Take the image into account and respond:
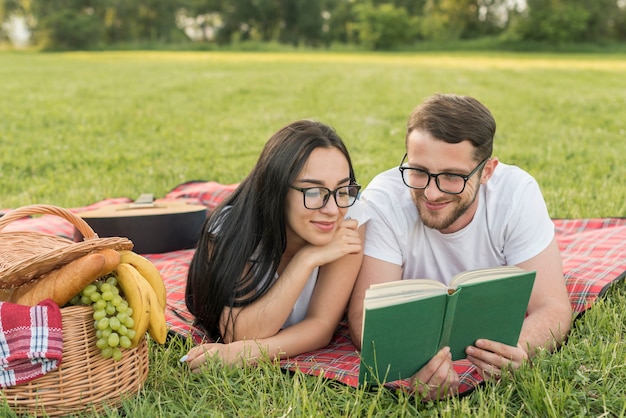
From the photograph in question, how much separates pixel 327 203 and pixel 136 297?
0.88m

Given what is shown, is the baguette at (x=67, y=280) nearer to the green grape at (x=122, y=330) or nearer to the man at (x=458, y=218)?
the green grape at (x=122, y=330)

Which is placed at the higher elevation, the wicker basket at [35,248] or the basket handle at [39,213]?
the basket handle at [39,213]

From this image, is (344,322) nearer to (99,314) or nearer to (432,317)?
(432,317)

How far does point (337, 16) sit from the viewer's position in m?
52.2

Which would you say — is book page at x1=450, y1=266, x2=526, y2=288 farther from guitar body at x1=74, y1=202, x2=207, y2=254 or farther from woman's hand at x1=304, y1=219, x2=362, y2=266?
guitar body at x1=74, y1=202, x2=207, y2=254

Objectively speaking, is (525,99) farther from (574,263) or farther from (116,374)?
(116,374)

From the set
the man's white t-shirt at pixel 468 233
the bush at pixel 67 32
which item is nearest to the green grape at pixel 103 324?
the man's white t-shirt at pixel 468 233

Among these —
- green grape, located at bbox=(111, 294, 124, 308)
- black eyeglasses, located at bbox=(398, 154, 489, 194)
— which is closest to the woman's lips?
black eyeglasses, located at bbox=(398, 154, 489, 194)

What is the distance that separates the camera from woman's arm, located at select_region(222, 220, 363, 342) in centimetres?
277

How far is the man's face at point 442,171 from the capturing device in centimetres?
276

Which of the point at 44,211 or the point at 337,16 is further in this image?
the point at 337,16

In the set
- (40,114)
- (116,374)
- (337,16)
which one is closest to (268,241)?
(116,374)

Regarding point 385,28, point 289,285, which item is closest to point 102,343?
point 289,285

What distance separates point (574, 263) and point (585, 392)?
151 centimetres
